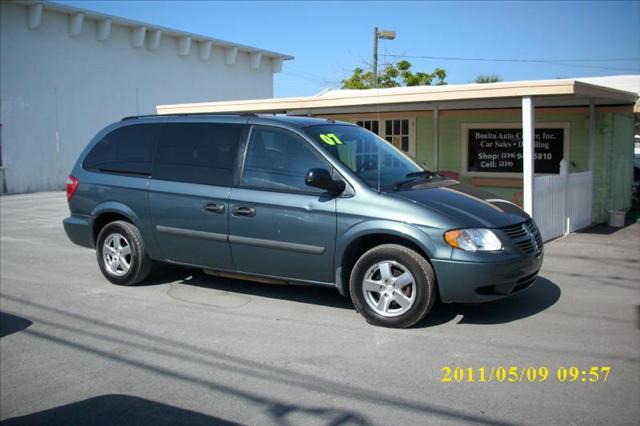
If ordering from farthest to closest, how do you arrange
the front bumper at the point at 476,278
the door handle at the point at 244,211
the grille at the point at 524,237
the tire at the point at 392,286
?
the door handle at the point at 244,211 → the grille at the point at 524,237 → the tire at the point at 392,286 → the front bumper at the point at 476,278

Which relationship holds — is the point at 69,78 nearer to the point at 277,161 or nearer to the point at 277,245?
the point at 277,161

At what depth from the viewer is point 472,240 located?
Result: 206 inches

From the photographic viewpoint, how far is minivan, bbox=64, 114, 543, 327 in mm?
5309

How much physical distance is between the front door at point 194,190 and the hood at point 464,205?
1.81 meters

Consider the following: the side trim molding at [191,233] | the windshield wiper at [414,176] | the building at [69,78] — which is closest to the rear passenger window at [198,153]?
the side trim molding at [191,233]

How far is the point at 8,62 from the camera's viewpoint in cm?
2234

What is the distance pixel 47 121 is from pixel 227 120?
65.0 feet

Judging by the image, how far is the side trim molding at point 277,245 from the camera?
5.76m

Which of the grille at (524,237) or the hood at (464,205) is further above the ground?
the hood at (464,205)

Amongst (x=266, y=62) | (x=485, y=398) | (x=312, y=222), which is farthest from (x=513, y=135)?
(x=266, y=62)

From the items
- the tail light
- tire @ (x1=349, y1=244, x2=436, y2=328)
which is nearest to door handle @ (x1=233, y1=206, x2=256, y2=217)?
tire @ (x1=349, y1=244, x2=436, y2=328)

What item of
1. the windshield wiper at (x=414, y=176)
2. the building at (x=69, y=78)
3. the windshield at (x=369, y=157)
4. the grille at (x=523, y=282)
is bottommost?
the grille at (x=523, y=282)

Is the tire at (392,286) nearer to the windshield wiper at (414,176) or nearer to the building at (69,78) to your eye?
the windshield wiper at (414,176)

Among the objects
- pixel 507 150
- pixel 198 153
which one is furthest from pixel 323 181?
pixel 507 150
